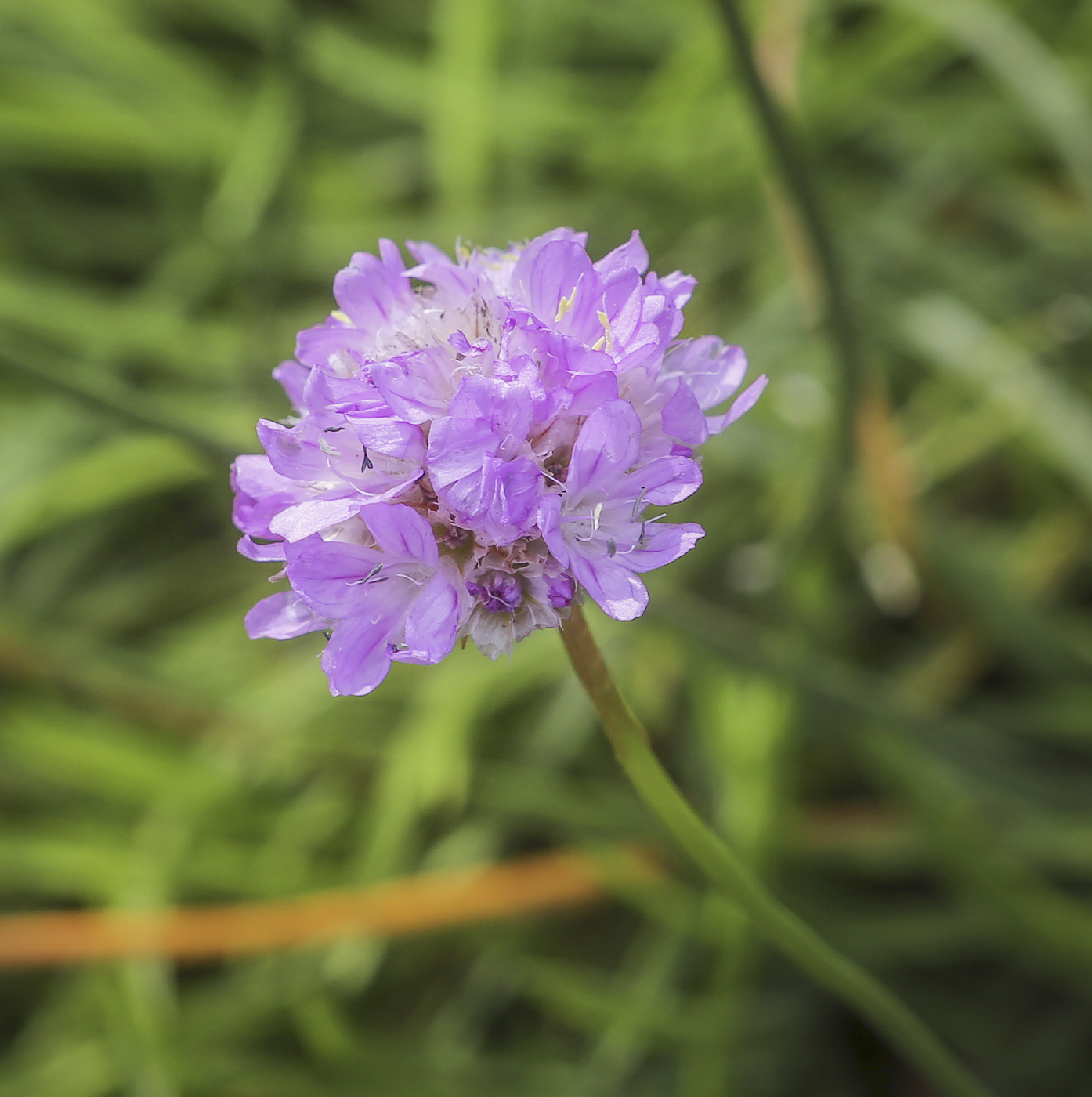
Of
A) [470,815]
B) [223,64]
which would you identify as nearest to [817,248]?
[470,815]

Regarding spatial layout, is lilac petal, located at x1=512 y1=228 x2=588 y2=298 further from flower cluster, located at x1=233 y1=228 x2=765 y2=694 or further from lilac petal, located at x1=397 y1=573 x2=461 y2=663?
lilac petal, located at x1=397 y1=573 x2=461 y2=663

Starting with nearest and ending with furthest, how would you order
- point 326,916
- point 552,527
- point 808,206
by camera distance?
point 552,527
point 808,206
point 326,916

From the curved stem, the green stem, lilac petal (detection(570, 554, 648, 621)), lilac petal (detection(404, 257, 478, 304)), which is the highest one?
the curved stem

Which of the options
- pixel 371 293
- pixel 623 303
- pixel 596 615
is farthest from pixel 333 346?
pixel 596 615

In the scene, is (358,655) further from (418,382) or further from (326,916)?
(326,916)

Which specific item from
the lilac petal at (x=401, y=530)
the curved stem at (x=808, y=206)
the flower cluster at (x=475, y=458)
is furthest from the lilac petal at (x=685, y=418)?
the curved stem at (x=808, y=206)

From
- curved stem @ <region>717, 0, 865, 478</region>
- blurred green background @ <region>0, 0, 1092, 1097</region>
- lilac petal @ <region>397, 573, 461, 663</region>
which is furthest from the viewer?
blurred green background @ <region>0, 0, 1092, 1097</region>

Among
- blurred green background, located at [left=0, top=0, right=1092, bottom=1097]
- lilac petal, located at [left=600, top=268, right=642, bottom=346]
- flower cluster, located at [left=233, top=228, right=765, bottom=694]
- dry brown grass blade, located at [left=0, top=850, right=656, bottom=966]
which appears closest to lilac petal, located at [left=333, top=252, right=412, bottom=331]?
flower cluster, located at [left=233, top=228, right=765, bottom=694]
